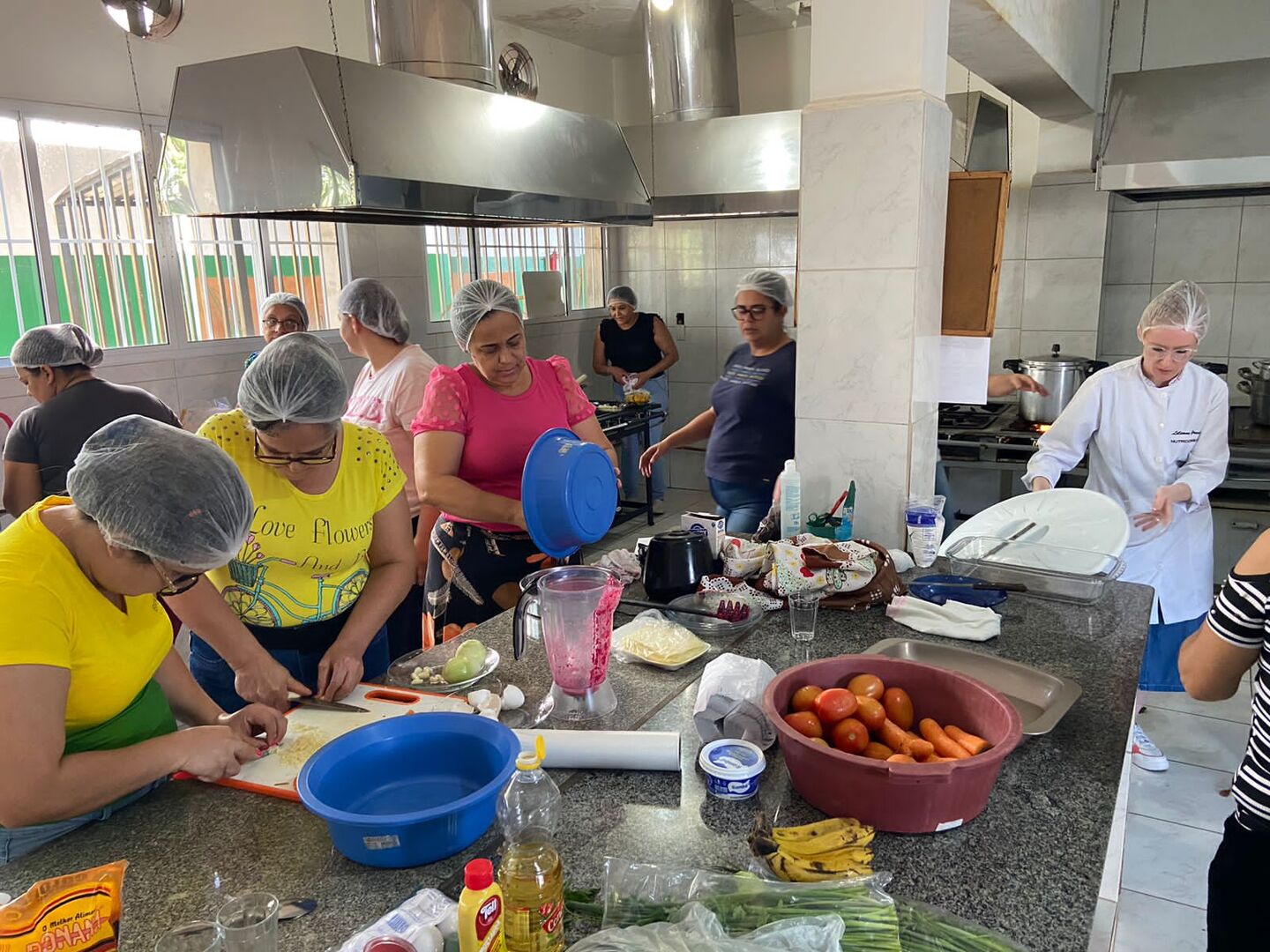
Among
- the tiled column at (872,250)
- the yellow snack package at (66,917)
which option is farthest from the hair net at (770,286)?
the yellow snack package at (66,917)

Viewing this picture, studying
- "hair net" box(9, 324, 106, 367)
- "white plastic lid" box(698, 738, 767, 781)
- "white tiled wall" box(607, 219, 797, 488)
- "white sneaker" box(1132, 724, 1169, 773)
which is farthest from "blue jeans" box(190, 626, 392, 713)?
"white tiled wall" box(607, 219, 797, 488)

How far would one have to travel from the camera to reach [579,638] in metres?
1.45

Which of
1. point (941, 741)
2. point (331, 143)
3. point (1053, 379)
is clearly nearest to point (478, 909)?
point (941, 741)

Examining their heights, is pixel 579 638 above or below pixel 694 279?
below

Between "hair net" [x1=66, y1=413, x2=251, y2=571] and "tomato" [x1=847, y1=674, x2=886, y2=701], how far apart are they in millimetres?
942

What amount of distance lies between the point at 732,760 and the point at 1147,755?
2263 millimetres

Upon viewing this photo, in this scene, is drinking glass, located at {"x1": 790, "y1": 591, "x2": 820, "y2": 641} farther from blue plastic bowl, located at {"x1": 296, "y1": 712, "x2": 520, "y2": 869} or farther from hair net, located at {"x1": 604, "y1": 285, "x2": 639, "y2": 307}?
hair net, located at {"x1": 604, "y1": 285, "x2": 639, "y2": 307}

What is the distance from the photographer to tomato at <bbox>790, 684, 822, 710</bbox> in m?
1.31

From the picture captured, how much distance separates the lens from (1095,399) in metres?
2.77

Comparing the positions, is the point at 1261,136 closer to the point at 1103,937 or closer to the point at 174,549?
the point at 1103,937

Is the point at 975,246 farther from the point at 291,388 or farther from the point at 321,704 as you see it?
the point at 321,704

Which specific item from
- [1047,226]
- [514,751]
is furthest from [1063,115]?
[514,751]

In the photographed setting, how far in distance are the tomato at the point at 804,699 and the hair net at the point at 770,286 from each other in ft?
6.61

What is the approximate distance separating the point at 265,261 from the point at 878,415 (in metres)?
3.50
